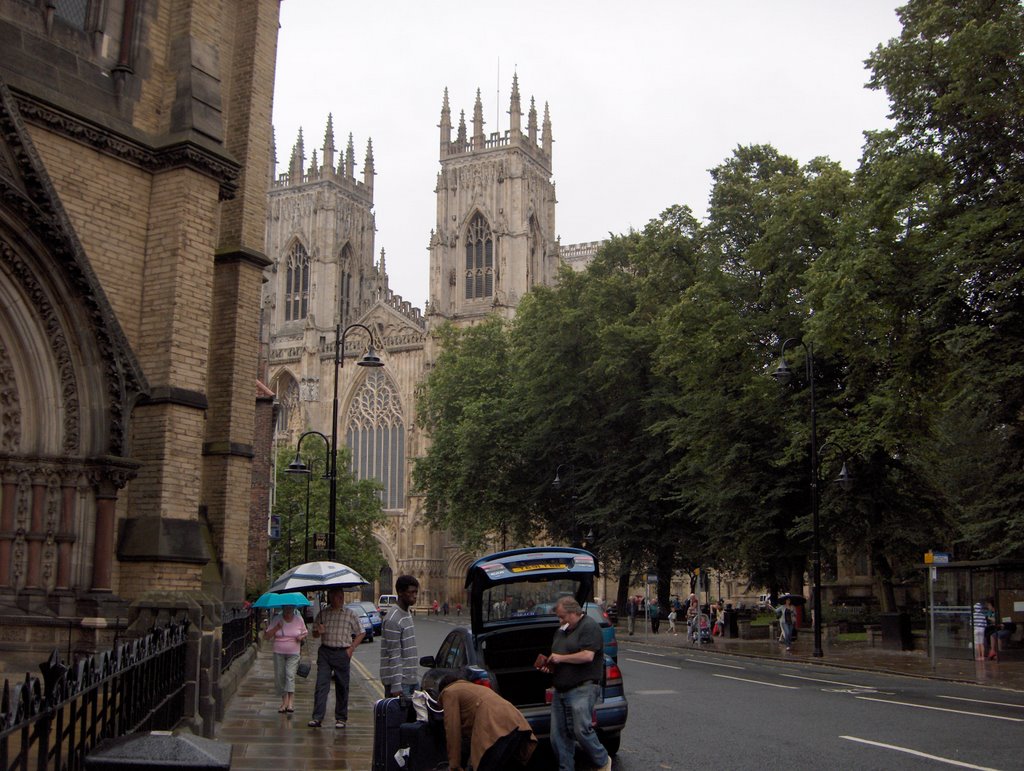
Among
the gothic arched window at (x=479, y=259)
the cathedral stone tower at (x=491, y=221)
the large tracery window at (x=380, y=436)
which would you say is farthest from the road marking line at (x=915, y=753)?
the gothic arched window at (x=479, y=259)

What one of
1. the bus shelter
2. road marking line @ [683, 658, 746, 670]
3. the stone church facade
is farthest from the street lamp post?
the stone church facade

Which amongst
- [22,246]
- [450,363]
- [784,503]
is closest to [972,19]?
[784,503]

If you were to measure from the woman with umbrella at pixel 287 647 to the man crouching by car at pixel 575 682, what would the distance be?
5.51 meters

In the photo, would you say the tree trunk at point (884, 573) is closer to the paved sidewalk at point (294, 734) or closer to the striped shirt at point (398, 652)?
the paved sidewalk at point (294, 734)

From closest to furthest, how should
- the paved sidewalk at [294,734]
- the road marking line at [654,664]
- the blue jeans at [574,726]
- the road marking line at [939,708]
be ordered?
1. the blue jeans at [574,726]
2. the paved sidewalk at [294,734]
3. the road marking line at [939,708]
4. the road marking line at [654,664]

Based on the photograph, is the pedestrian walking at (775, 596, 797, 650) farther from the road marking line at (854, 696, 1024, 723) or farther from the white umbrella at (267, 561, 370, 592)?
the white umbrella at (267, 561, 370, 592)

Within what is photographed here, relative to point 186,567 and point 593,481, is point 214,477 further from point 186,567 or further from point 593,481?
point 593,481

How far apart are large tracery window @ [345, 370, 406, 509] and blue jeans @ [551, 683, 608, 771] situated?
75018 mm

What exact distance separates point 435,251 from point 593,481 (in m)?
48.2

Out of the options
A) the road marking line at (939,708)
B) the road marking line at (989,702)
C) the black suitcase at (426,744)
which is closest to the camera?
the black suitcase at (426,744)

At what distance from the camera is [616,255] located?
44.5 metres

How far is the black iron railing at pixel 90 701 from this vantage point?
4.64 m

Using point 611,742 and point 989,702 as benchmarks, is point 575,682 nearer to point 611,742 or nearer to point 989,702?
point 611,742

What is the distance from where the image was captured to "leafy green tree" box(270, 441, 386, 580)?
215 feet
